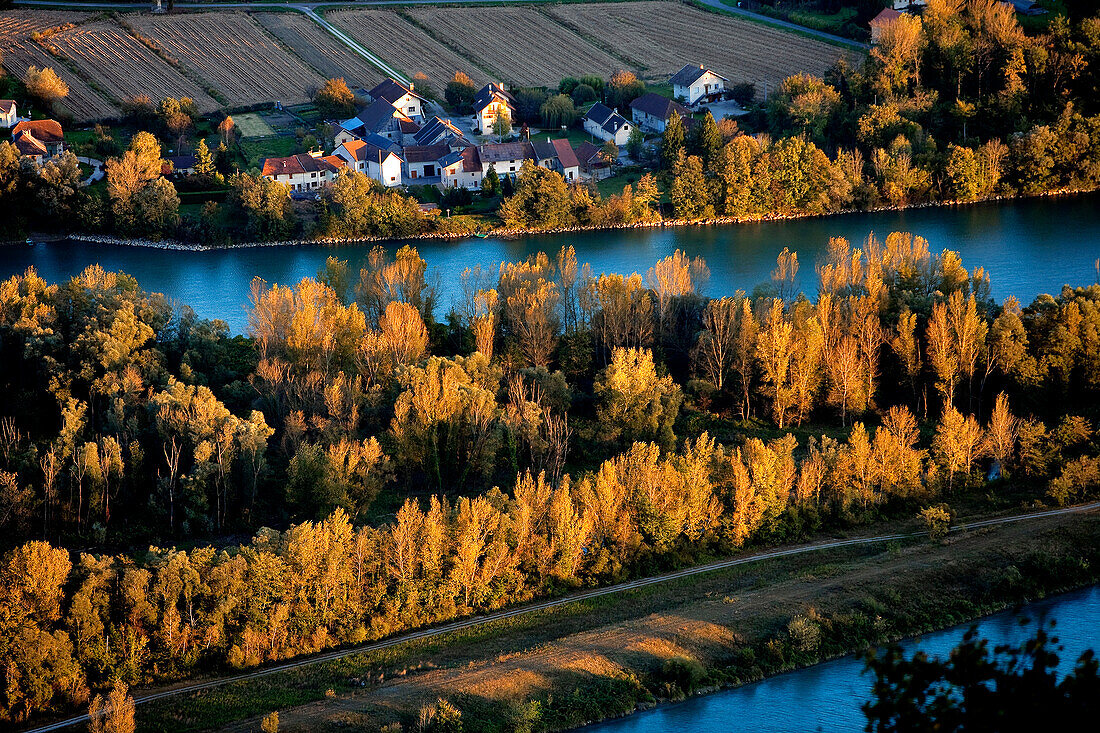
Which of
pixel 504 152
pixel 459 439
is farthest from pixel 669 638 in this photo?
pixel 504 152

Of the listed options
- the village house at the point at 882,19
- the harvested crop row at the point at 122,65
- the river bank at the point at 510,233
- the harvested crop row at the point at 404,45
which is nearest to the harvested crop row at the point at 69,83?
the harvested crop row at the point at 122,65

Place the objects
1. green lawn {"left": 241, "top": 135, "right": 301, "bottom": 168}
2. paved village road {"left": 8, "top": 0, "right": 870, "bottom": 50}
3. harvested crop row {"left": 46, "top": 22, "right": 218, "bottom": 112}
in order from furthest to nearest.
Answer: paved village road {"left": 8, "top": 0, "right": 870, "bottom": 50}
harvested crop row {"left": 46, "top": 22, "right": 218, "bottom": 112}
green lawn {"left": 241, "top": 135, "right": 301, "bottom": 168}

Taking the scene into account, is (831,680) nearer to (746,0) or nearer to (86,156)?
(86,156)

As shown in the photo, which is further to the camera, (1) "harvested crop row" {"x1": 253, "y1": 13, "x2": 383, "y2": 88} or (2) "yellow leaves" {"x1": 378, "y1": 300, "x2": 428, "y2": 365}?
(1) "harvested crop row" {"x1": 253, "y1": 13, "x2": 383, "y2": 88}

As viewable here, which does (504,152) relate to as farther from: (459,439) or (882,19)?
(459,439)

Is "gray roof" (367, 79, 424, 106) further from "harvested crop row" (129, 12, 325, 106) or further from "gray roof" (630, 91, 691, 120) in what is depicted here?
"gray roof" (630, 91, 691, 120)

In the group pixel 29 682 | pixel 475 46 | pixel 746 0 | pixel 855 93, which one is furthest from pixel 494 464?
pixel 746 0

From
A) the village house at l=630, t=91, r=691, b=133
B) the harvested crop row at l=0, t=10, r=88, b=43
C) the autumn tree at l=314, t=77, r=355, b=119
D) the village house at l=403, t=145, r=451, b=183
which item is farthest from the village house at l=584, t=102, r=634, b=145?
the harvested crop row at l=0, t=10, r=88, b=43

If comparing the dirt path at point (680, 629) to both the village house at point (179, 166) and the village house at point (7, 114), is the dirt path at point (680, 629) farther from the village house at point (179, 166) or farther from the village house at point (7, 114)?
the village house at point (7, 114)
